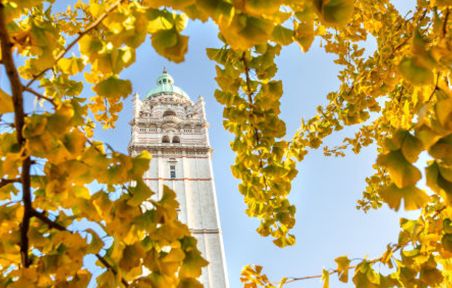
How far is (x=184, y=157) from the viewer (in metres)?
25.7

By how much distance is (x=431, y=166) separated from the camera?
736 millimetres

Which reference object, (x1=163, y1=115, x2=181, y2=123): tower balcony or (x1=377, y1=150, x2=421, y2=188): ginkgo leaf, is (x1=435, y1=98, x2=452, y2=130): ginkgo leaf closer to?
(x1=377, y1=150, x2=421, y2=188): ginkgo leaf

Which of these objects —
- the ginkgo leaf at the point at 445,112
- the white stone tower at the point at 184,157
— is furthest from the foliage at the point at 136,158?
the white stone tower at the point at 184,157

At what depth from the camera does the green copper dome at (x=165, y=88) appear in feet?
101

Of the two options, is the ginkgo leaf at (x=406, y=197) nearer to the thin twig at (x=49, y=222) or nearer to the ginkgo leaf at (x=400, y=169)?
the ginkgo leaf at (x=400, y=169)

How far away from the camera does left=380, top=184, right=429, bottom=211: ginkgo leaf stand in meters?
0.75

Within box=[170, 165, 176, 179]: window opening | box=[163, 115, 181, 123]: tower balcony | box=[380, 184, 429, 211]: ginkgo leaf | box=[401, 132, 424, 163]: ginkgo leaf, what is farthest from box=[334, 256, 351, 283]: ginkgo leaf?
box=[163, 115, 181, 123]: tower balcony

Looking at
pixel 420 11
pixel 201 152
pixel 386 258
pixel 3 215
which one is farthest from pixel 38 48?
pixel 201 152

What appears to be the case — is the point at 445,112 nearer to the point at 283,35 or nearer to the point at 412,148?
the point at 412,148

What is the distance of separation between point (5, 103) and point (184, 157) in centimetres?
2503

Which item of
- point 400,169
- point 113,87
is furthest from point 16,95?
point 400,169

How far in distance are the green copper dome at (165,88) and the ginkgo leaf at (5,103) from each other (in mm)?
29972

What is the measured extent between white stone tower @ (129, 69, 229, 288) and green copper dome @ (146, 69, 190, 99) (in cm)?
154

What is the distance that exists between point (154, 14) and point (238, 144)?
90 cm
